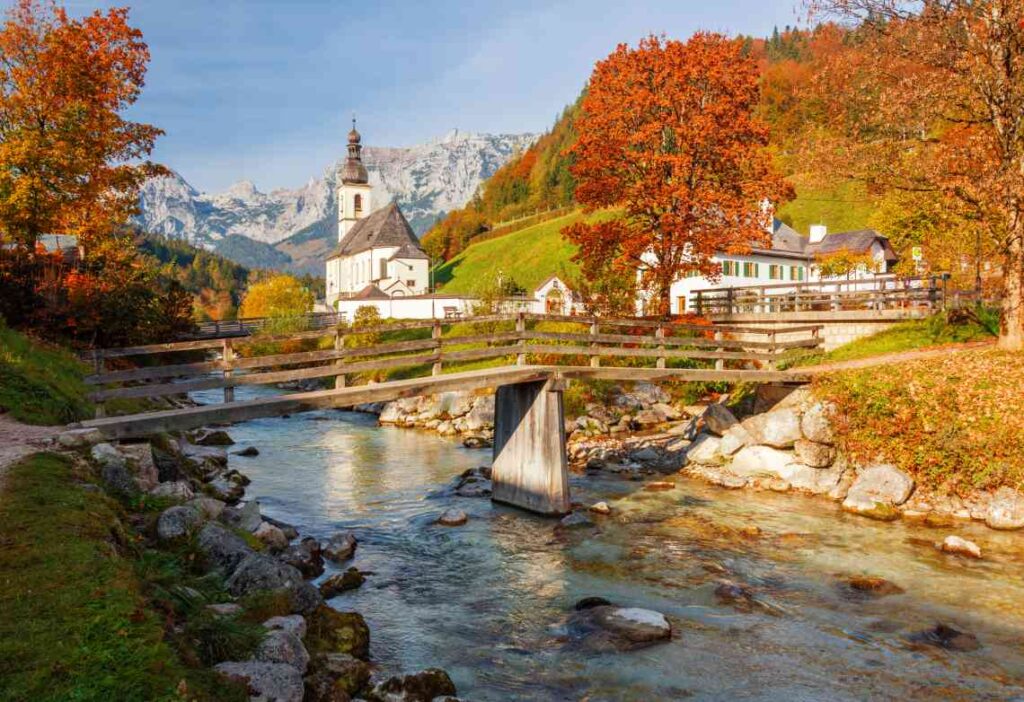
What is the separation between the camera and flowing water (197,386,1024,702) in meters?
9.62

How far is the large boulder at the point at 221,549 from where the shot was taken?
9.02 meters

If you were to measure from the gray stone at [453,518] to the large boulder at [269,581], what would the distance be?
287 inches

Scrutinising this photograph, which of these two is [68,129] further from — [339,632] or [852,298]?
[852,298]

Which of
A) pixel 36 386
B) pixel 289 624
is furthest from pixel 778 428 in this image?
pixel 36 386

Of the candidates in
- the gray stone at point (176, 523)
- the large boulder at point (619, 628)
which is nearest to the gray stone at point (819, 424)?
the large boulder at point (619, 628)

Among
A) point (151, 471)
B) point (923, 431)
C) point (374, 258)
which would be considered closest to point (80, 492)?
point (151, 471)

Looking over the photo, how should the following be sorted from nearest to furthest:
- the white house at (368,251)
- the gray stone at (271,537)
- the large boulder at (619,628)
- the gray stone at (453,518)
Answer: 1. the large boulder at (619,628)
2. the gray stone at (271,537)
3. the gray stone at (453,518)
4. the white house at (368,251)

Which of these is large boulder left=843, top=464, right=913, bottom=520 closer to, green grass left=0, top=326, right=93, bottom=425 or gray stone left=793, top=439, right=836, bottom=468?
gray stone left=793, top=439, right=836, bottom=468

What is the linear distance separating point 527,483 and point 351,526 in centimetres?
451

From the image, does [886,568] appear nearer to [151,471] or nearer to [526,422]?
[526,422]

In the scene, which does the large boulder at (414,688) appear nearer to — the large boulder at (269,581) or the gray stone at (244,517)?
the large boulder at (269,581)

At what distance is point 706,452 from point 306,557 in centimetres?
1328

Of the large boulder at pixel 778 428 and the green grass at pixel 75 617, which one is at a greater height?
the green grass at pixel 75 617

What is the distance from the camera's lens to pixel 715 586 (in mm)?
12859
